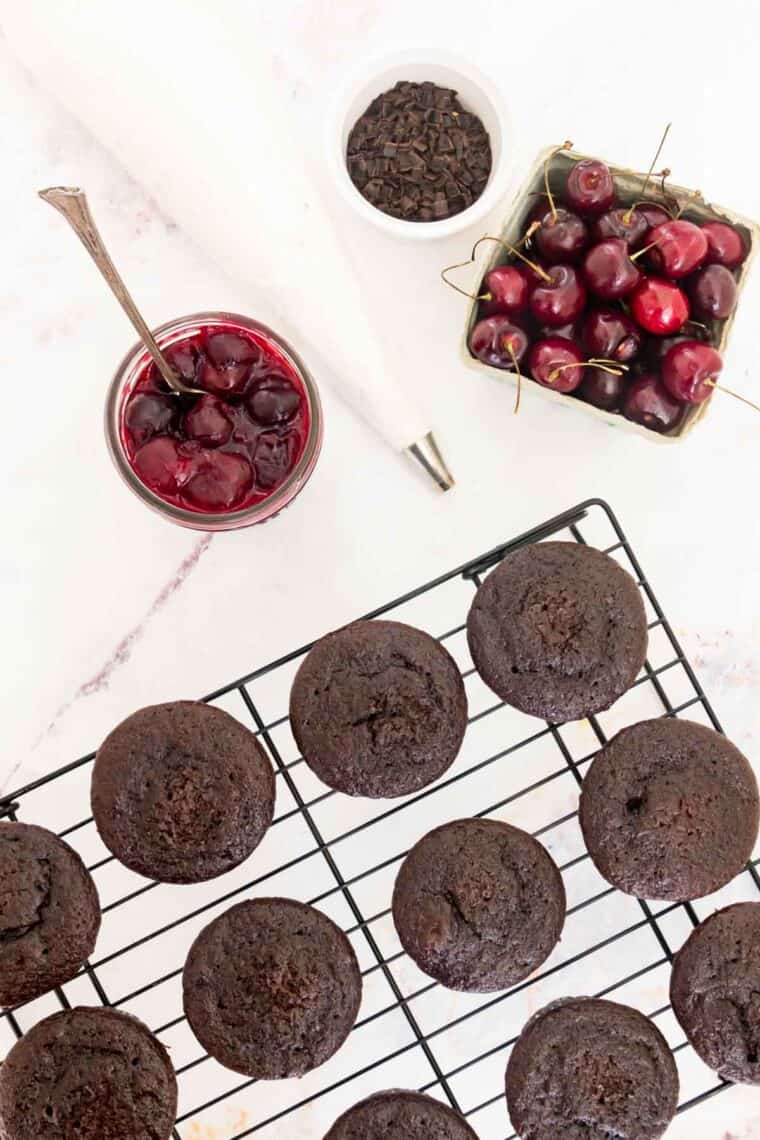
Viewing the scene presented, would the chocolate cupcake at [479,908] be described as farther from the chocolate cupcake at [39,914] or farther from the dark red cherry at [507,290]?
the dark red cherry at [507,290]

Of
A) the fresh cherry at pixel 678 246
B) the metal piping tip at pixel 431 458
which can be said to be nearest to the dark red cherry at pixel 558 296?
the fresh cherry at pixel 678 246

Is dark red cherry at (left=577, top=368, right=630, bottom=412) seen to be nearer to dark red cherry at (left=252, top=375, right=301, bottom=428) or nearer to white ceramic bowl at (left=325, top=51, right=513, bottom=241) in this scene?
white ceramic bowl at (left=325, top=51, right=513, bottom=241)

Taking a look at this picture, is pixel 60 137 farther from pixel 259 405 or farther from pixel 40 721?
pixel 40 721

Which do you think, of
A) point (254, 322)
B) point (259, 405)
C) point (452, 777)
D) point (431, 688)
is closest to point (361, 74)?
point (254, 322)

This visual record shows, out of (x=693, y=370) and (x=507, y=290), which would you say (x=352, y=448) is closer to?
(x=507, y=290)

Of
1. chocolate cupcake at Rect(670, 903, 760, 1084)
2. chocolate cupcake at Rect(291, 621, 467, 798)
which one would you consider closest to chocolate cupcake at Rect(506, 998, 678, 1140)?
chocolate cupcake at Rect(670, 903, 760, 1084)

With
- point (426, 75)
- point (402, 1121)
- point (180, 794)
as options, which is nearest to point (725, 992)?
point (402, 1121)
